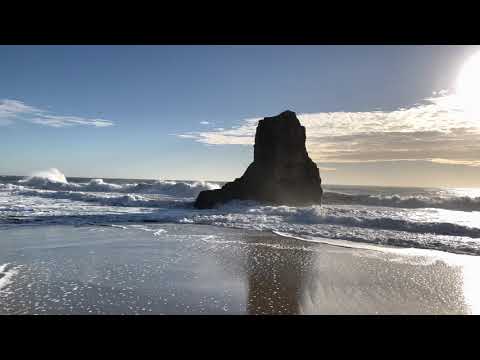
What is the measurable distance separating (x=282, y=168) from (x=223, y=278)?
2648cm

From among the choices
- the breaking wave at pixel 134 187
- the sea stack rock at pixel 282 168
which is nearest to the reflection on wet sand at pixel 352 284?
the sea stack rock at pixel 282 168

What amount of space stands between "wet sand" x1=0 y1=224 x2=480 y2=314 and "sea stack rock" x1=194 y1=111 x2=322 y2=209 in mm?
19601

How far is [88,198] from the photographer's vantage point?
3234 centimetres

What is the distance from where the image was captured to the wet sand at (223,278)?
17.4 ft

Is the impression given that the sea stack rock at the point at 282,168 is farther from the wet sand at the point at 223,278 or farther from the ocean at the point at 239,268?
the wet sand at the point at 223,278

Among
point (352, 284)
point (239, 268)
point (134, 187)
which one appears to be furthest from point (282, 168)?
point (134, 187)

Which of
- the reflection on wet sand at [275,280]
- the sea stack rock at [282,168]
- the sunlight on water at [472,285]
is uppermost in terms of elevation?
the sea stack rock at [282,168]

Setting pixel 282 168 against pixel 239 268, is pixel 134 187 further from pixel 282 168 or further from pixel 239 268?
pixel 239 268

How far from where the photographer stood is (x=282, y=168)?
32.8m

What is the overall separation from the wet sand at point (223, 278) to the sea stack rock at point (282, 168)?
64.3ft
